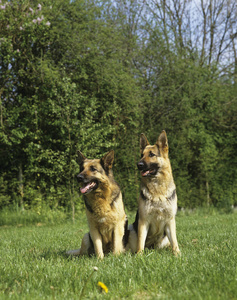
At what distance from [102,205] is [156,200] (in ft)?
2.54

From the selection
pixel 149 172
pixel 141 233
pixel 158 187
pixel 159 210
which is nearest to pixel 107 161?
pixel 149 172

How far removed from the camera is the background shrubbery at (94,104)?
36.9ft

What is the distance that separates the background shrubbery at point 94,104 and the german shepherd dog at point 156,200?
637 cm

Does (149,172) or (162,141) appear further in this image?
(162,141)

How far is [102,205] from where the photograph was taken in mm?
4637

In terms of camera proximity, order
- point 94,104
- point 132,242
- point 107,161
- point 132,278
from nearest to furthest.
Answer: point 132,278 → point 107,161 → point 132,242 → point 94,104

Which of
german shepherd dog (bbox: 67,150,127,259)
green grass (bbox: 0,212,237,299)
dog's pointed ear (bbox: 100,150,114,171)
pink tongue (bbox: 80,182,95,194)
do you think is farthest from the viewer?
dog's pointed ear (bbox: 100,150,114,171)

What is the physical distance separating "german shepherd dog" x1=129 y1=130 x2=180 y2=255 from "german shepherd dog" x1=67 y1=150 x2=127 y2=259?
0.32 m

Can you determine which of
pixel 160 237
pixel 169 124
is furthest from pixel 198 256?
pixel 169 124

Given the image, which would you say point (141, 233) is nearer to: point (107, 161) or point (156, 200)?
point (156, 200)

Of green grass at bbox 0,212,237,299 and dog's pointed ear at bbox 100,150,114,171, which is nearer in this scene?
green grass at bbox 0,212,237,299

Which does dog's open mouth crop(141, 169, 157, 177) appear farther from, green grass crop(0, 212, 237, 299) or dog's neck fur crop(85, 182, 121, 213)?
green grass crop(0, 212, 237, 299)

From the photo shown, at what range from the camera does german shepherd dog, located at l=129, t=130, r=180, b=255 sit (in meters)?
4.63

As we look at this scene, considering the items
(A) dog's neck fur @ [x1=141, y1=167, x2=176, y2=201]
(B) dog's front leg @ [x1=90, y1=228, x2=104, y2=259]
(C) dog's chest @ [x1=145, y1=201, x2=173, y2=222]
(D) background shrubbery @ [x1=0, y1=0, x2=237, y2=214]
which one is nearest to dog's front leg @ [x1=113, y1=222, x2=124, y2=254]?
(B) dog's front leg @ [x1=90, y1=228, x2=104, y2=259]
